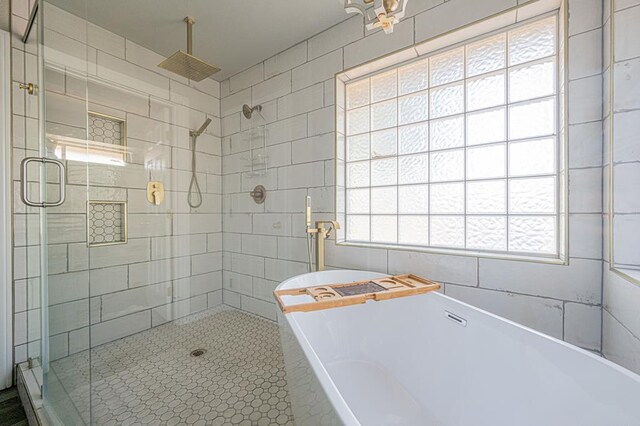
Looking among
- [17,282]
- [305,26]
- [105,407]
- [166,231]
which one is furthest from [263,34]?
[105,407]

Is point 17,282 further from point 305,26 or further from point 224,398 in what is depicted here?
point 305,26

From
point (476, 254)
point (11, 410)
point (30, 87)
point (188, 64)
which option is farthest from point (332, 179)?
point (11, 410)

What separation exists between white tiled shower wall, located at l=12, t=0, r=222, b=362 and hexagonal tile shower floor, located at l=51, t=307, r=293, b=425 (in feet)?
0.56

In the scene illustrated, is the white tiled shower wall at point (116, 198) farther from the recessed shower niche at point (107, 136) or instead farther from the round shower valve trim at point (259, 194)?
the round shower valve trim at point (259, 194)

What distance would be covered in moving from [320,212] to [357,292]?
33.8 inches

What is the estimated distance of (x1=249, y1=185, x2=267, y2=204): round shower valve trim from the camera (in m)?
2.51

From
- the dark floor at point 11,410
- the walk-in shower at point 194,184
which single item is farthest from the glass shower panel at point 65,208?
the walk-in shower at point 194,184

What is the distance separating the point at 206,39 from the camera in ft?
7.34

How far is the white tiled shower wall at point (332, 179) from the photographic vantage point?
4.12ft

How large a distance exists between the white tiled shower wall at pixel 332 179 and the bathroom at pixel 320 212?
0.01m

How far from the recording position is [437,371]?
4.15ft

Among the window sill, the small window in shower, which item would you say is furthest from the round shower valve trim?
the small window in shower

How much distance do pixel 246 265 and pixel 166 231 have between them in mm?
810

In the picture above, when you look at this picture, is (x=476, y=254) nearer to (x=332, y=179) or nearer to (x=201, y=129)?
(x=332, y=179)
